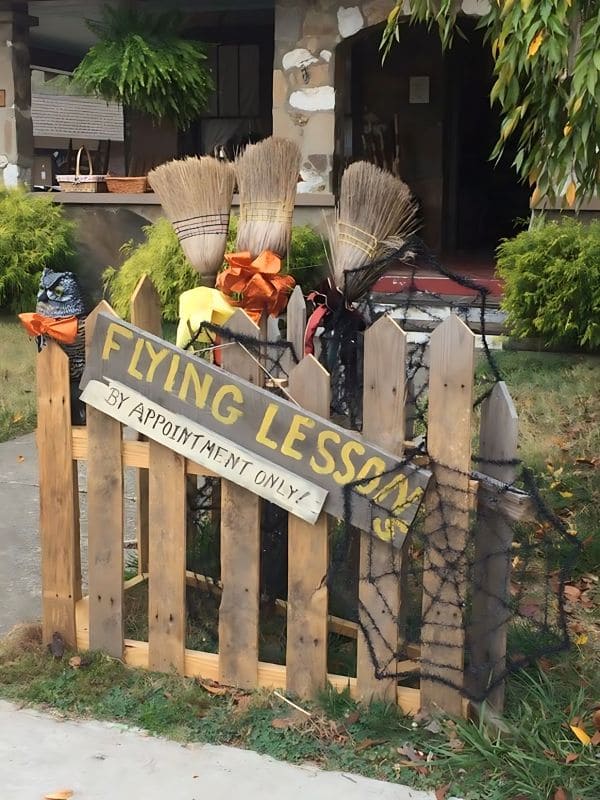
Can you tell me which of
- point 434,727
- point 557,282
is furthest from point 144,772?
point 557,282

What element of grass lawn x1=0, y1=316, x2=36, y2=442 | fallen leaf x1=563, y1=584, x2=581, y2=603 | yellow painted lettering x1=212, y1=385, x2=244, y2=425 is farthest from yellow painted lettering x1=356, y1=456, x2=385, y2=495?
grass lawn x1=0, y1=316, x2=36, y2=442

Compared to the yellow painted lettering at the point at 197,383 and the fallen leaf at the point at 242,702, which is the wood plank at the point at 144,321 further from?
the fallen leaf at the point at 242,702

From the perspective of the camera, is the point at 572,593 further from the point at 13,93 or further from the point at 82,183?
the point at 13,93

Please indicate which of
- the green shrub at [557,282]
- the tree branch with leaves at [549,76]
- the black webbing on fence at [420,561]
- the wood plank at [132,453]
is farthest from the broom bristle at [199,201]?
the green shrub at [557,282]

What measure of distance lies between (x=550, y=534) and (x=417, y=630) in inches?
49.2

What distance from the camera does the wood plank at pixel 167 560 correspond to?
2.97 metres

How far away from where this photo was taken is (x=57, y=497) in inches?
125

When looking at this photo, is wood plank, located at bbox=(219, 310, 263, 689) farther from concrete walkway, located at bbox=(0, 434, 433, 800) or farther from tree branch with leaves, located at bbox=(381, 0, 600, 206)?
tree branch with leaves, located at bbox=(381, 0, 600, 206)

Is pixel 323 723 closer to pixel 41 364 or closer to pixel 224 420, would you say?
pixel 224 420

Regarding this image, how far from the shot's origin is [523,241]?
7.01 metres

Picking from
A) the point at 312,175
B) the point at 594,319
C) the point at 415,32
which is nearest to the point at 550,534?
the point at 594,319

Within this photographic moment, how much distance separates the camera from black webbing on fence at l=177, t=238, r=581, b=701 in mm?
2742

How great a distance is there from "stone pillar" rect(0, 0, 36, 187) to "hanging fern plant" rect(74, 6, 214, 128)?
0.76m

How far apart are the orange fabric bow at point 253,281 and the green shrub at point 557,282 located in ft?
13.3
